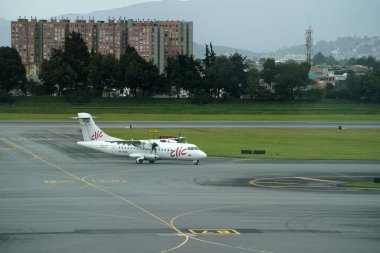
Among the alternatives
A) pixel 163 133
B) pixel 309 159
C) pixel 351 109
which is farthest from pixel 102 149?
pixel 351 109

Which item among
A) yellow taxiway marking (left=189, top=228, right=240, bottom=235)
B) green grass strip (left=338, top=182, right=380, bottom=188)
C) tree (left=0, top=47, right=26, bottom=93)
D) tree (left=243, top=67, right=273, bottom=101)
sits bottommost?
yellow taxiway marking (left=189, top=228, right=240, bottom=235)

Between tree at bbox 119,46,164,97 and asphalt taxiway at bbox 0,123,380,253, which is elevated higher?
tree at bbox 119,46,164,97

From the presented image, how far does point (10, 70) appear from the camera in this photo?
191750mm

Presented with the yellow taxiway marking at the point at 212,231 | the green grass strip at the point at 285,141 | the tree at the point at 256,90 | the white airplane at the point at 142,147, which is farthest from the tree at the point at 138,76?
the yellow taxiway marking at the point at 212,231

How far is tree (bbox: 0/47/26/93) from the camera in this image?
190 metres

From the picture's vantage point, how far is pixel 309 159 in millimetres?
80938

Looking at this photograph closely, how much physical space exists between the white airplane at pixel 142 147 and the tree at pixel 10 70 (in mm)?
114340

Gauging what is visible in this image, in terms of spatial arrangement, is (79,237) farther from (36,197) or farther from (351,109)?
(351,109)

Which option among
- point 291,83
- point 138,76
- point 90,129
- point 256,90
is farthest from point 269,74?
point 90,129

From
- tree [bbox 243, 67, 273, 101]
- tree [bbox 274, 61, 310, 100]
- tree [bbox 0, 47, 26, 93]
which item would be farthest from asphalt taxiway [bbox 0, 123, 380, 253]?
tree [bbox 0, 47, 26, 93]

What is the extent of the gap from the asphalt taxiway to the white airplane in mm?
1185

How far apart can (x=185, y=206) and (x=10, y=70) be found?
501 ft

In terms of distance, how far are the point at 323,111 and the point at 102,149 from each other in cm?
9474

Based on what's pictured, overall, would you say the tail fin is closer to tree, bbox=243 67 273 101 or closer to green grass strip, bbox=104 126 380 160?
green grass strip, bbox=104 126 380 160
